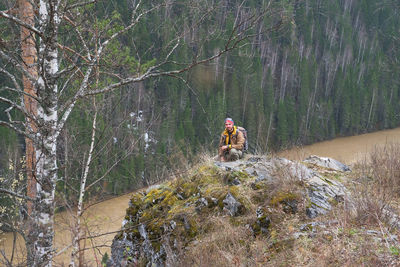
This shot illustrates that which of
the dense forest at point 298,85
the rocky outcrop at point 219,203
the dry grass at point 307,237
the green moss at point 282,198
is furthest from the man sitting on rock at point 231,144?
the dense forest at point 298,85

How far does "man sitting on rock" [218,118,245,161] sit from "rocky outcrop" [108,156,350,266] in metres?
0.94

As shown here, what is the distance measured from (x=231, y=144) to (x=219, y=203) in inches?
92.6

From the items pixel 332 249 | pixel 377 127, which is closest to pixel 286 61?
pixel 377 127

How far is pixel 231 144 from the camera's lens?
7.57 meters

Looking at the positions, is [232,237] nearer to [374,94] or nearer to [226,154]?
[226,154]

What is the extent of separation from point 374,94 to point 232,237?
5296 centimetres

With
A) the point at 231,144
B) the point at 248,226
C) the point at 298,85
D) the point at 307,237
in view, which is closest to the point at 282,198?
the point at 248,226

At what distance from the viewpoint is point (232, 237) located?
4.54m

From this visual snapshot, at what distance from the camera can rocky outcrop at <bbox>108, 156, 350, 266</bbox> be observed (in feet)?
16.2

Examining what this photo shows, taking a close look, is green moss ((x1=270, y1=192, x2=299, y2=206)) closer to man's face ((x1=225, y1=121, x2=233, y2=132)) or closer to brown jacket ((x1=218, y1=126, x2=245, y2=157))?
brown jacket ((x1=218, y1=126, x2=245, y2=157))

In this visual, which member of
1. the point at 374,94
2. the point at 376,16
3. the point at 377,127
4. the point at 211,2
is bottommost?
the point at 377,127

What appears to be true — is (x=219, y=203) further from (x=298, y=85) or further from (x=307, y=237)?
(x=298, y=85)

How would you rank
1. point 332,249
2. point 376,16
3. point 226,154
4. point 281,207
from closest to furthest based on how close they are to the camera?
point 332,249
point 281,207
point 226,154
point 376,16

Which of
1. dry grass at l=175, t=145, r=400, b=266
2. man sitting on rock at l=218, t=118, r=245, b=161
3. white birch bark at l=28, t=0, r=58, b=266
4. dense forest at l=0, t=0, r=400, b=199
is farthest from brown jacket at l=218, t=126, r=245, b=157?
dense forest at l=0, t=0, r=400, b=199
